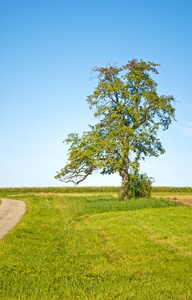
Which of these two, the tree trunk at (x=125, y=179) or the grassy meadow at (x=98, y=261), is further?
the tree trunk at (x=125, y=179)

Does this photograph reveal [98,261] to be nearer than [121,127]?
Yes

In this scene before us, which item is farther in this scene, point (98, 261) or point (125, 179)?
point (125, 179)

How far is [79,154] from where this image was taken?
34.4 metres

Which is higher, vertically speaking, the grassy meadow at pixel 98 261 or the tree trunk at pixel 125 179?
the tree trunk at pixel 125 179

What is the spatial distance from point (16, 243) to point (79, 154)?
21.9 m

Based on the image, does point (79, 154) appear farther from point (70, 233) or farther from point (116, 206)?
point (70, 233)

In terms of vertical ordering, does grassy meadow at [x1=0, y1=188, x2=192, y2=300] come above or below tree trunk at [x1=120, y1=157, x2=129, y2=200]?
below

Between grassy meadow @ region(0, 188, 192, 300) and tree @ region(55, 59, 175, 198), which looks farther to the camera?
tree @ region(55, 59, 175, 198)

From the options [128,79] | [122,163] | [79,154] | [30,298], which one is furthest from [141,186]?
[30,298]

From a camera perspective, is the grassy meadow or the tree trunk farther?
the tree trunk

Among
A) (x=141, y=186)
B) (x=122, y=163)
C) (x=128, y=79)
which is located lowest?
(x=141, y=186)

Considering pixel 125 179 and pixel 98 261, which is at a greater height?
pixel 125 179

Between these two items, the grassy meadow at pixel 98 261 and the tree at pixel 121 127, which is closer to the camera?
the grassy meadow at pixel 98 261

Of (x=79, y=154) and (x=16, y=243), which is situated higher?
(x=79, y=154)
